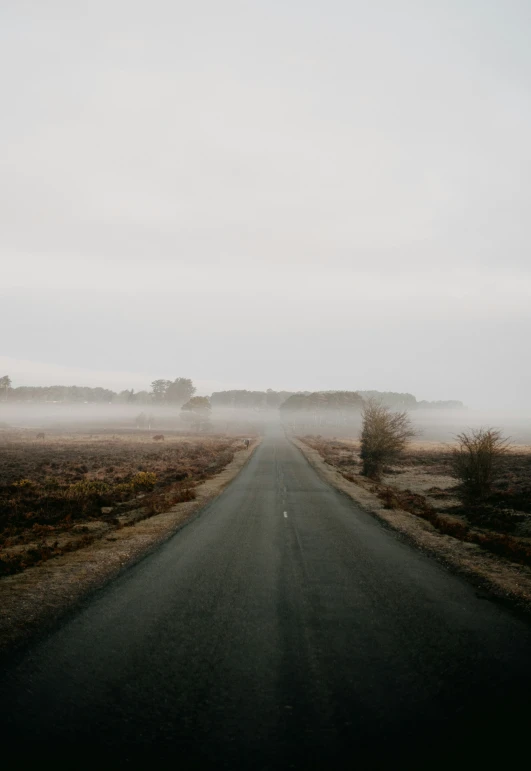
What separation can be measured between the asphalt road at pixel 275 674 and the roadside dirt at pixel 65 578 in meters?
0.56

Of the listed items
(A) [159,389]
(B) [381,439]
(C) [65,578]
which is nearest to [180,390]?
(A) [159,389]

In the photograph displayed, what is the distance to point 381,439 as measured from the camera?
33.0 meters

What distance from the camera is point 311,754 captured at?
430cm

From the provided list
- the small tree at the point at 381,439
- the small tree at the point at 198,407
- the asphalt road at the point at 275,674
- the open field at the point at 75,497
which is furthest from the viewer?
the small tree at the point at 198,407

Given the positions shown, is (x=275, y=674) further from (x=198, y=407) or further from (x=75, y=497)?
(x=198, y=407)

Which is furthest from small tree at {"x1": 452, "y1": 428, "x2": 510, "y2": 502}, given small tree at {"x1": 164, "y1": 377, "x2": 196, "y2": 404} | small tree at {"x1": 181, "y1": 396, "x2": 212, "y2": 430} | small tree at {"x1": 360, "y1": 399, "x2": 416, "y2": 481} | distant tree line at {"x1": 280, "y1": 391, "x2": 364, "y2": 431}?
small tree at {"x1": 164, "y1": 377, "x2": 196, "y2": 404}

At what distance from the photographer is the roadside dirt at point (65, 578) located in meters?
7.35

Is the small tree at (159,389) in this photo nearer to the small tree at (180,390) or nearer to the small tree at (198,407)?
the small tree at (180,390)

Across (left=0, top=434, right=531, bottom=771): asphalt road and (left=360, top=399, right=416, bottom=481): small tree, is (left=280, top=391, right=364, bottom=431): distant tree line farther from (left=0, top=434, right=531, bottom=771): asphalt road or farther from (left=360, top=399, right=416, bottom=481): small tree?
(left=0, top=434, right=531, bottom=771): asphalt road

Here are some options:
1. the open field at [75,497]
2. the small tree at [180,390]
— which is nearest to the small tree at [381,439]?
the open field at [75,497]

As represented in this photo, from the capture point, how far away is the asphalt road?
4.43 metres

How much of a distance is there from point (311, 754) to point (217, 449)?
1954 inches

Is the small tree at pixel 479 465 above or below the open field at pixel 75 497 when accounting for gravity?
above

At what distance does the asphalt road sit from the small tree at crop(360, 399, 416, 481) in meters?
22.6
